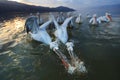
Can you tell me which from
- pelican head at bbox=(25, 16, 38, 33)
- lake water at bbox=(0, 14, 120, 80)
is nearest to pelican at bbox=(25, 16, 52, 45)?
pelican head at bbox=(25, 16, 38, 33)

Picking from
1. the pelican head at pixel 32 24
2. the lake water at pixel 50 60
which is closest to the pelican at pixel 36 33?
the pelican head at pixel 32 24

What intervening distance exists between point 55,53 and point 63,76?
4.64 meters

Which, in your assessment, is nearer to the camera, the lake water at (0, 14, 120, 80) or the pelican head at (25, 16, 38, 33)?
the lake water at (0, 14, 120, 80)

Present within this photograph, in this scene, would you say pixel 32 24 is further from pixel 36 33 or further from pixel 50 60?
pixel 50 60

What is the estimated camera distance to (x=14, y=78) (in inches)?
498

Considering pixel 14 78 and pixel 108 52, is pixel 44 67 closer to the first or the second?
pixel 14 78

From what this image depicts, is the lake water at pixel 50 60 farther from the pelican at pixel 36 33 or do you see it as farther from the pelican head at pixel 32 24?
the pelican head at pixel 32 24

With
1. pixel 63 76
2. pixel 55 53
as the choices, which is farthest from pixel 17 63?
pixel 63 76

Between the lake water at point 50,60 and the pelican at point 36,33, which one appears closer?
the lake water at point 50,60

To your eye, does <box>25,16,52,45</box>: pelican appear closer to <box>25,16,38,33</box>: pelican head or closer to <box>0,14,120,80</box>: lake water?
<box>25,16,38,33</box>: pelican head

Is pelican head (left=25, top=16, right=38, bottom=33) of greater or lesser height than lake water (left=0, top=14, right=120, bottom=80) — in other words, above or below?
above

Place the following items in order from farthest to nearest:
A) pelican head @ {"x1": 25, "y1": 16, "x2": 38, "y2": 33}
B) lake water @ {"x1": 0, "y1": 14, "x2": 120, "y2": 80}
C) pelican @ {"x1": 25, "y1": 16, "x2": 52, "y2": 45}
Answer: pelican head @ {"x1": 25, "y1": 16, "x2": 38, "y2": 33}, pelican @ {"x1": 25, "y1": 16, "x2": 52, "y2": 45}, lake water @ {"x1": 0, "y1": 14, "x2": 120, "y2": 80}

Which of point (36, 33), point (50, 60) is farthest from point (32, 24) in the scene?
point (50, 60)

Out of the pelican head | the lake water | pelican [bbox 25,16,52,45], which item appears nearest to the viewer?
the lake water
